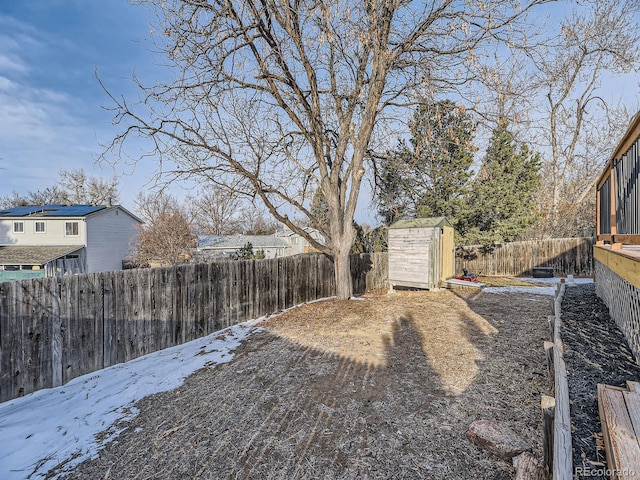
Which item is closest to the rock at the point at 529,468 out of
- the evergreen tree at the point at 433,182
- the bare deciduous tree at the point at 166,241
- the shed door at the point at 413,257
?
the shed door at the point at 413,257

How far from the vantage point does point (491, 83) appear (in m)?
6.59

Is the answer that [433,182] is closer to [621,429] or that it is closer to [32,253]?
[621,429]

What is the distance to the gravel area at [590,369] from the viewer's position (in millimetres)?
1815

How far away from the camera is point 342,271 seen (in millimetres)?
9000

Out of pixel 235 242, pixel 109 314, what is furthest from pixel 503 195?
pixel 235 242

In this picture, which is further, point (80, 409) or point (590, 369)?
point (80, 409)

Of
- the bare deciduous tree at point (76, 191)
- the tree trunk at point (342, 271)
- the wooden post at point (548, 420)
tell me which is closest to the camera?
the wooden post at point (548, 420)

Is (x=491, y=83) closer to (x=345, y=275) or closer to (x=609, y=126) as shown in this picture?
(x=345, y=275)

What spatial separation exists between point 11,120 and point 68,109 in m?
2.26

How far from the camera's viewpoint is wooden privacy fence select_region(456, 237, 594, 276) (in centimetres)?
1401

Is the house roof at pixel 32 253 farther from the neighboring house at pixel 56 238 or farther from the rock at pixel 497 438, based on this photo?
the rock at pixel 497 438

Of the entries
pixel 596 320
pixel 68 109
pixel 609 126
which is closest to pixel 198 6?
pixel 68 109

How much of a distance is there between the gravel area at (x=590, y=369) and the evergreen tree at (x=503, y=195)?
9.10 metres

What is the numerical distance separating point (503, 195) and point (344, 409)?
13562 mm
